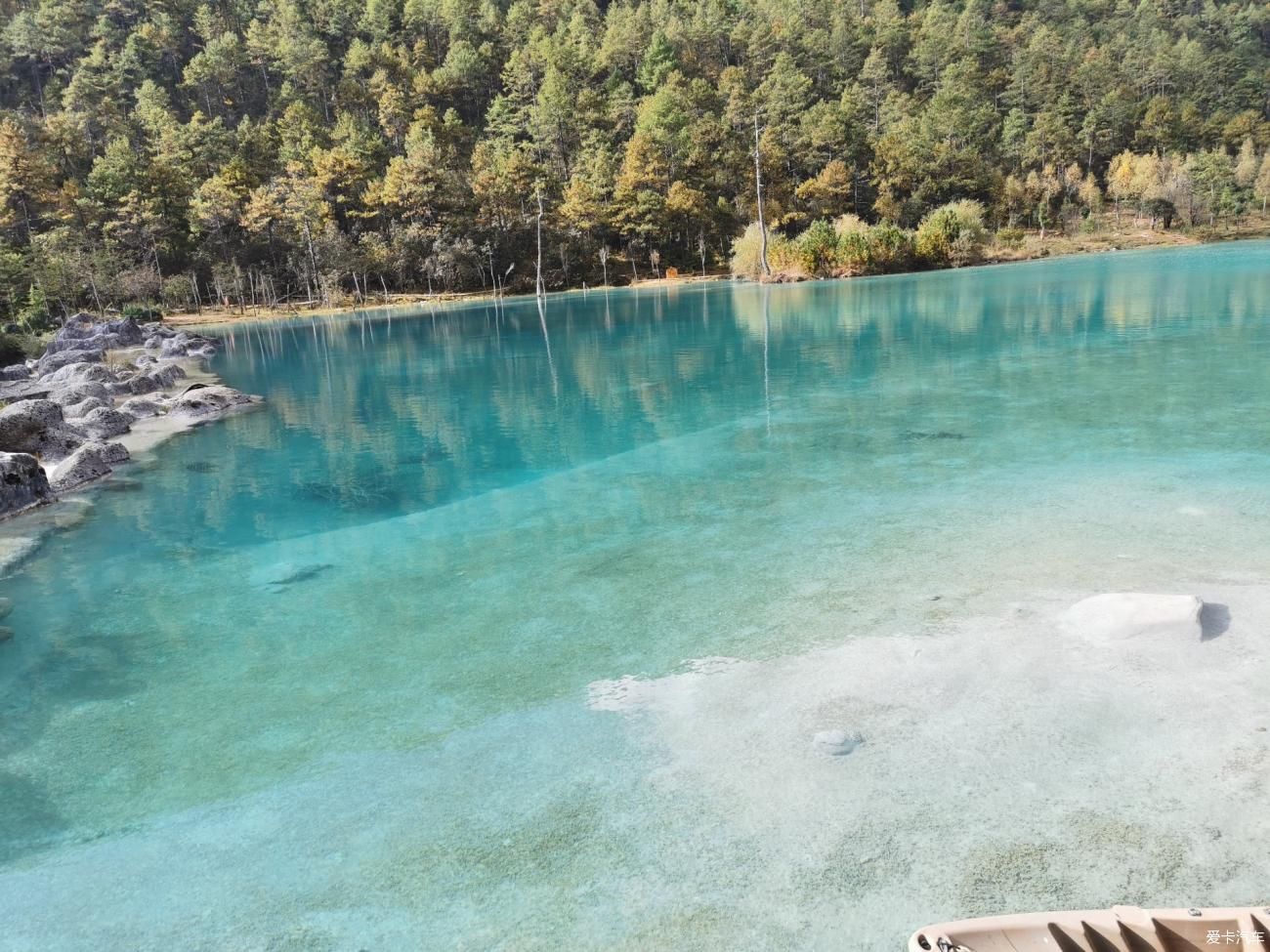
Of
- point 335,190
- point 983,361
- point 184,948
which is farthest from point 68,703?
point 335,190

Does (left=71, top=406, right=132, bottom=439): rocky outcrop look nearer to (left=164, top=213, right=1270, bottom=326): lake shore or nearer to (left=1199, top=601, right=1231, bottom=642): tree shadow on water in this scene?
(left=1199, top=601, right=1231, bottom=642): tree shadow on water

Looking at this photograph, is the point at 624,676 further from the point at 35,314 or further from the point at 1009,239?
the point at 1009,239

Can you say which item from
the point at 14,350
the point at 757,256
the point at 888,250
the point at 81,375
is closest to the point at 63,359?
the point at 14,350

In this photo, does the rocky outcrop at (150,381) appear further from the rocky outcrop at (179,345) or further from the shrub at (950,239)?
the shrub at (950,239)

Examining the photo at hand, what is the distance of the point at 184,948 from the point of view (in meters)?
3.15

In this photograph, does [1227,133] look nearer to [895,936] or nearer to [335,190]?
[335,190]

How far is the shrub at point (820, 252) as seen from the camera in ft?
139

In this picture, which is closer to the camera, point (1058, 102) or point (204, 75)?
point (1058, 102)

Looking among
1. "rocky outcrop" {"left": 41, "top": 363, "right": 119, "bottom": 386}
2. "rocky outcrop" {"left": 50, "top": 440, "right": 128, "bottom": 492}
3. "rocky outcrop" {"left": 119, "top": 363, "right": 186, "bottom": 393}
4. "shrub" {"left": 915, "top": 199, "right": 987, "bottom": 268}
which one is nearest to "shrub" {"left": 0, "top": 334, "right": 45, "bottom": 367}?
"rocky outcrop" {"left": 41, "top": 363, "right": 119, "bottom": 386}

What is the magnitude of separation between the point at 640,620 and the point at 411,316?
124 ft

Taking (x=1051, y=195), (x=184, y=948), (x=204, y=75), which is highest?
(x=204, y=75)

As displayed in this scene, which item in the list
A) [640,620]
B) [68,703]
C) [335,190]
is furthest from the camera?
[335,190]

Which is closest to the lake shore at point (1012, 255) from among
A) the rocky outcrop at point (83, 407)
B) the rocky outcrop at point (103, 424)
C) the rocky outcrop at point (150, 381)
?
the rocky outcrop at point (150, 381)

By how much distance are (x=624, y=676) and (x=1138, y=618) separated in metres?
2.93
